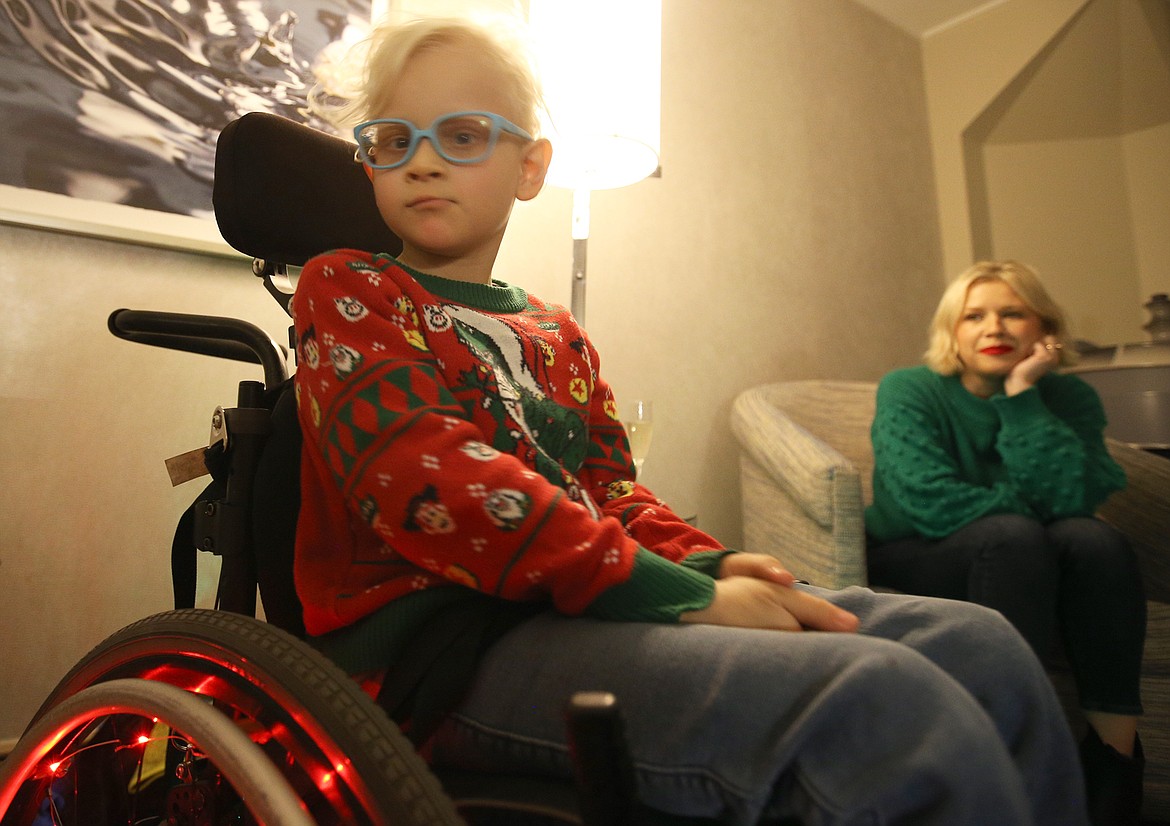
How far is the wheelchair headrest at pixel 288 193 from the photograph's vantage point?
2.55ft

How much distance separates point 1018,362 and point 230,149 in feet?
5.48

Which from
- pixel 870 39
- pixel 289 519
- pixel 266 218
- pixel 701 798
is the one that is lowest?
pixel 701 798

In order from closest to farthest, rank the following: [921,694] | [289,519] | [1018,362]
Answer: [921,694] < [289,519] < [1018,362]

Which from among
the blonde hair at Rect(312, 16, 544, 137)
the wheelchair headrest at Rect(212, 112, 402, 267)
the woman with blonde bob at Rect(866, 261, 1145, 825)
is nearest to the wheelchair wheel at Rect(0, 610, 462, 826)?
the wheelchair headrest at Rect(212, 112, 402, 267)

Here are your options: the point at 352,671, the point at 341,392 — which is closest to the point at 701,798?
the point at 352,671

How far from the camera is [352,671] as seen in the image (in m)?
0.59

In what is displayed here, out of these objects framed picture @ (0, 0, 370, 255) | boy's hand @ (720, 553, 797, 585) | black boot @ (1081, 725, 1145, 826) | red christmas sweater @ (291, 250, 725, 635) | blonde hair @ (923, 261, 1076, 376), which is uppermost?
framed picture @ (0, 0, 370, 255)

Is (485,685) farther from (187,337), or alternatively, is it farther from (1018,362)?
(1018,362)

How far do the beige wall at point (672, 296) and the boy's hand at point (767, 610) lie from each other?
1144 millimetres

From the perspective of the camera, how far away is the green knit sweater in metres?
1.49

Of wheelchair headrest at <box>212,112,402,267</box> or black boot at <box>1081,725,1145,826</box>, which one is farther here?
black boot at <box>1081,725,1145,826</box>

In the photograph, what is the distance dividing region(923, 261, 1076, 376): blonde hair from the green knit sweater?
0.16 ft

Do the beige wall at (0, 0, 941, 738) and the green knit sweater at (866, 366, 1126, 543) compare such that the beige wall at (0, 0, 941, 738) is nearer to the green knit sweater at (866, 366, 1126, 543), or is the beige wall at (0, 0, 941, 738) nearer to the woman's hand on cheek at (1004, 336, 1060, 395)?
the green knit sweater at (866, 366, 1126, 543)

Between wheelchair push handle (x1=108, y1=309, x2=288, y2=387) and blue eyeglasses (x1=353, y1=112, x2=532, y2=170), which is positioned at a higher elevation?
blue eyeglasses (x1=353, y1=112, x2=532, y2=170)
